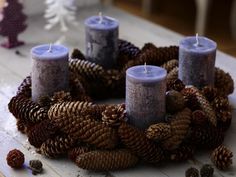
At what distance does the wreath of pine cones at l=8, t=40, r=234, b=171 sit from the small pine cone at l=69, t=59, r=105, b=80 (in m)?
0.04

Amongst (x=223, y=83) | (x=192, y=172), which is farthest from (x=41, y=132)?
(x=223, y=83)

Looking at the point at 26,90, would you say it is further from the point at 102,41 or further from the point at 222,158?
the point at 222,158

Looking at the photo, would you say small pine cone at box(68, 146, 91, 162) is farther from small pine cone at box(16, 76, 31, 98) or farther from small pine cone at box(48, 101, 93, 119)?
small pine cone at box(16, 76, 31, 98)

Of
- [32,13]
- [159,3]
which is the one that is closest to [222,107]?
[32,13]

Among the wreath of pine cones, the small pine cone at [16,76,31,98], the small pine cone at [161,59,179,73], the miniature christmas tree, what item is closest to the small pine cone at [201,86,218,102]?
the wreath of pine cones

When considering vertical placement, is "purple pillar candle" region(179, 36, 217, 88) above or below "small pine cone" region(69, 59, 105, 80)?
above

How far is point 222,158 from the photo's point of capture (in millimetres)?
992

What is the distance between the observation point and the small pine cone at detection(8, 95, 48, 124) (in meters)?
1.07

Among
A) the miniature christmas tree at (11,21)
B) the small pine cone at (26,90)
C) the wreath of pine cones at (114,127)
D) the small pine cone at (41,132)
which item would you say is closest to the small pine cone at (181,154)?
the wreath of pine cones at (114,127)

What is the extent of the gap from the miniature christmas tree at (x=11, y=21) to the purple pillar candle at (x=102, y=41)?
0.31m

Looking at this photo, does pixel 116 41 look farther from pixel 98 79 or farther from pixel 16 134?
pixel 16 134

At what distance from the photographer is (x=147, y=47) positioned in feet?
4.25

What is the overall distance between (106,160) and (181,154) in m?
0.13

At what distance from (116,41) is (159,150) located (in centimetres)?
34
